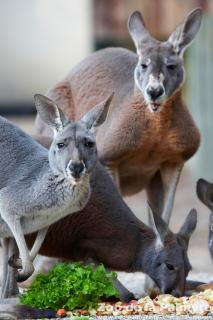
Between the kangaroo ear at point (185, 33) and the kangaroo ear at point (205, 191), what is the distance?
1024 mm

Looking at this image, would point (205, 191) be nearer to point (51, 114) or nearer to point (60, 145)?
point (51, 114)

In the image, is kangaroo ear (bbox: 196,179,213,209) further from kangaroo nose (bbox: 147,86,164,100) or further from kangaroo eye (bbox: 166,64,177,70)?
kangaroo eye (bbox: 166,64,177,70)

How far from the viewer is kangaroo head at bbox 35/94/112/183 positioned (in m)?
7.89

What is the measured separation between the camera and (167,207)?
1009 cm

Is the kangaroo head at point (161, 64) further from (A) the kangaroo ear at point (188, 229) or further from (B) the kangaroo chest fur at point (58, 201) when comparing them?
(B) the kangaroo chest fur at point (58, 201)

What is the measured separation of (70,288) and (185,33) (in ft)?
8.69

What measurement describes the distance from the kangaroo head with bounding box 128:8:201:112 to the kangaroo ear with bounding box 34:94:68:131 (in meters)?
1.19

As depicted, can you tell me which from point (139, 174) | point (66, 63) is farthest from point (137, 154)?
point (66, 63)

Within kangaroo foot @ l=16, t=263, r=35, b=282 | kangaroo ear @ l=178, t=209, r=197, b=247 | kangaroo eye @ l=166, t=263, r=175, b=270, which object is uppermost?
kangaroo ear @ l=178, t=209, r=197, b=247

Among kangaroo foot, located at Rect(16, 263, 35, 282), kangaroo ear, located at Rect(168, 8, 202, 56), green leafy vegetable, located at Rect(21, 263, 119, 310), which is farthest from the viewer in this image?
kangaroo ear, located at Rect(168, 8, 202, 56)

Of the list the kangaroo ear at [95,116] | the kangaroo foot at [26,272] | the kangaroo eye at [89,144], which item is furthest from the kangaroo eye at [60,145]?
the kangaroo foot at [26,272]

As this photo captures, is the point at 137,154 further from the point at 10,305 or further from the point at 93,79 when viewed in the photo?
the point at 10,305

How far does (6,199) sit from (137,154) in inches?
74.6

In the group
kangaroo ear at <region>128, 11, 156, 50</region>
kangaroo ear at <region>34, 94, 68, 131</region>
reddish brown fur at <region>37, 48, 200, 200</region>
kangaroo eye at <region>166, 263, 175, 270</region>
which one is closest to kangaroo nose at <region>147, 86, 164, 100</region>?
reddish brown fur at <region>37, 48, 200, 200</region>
